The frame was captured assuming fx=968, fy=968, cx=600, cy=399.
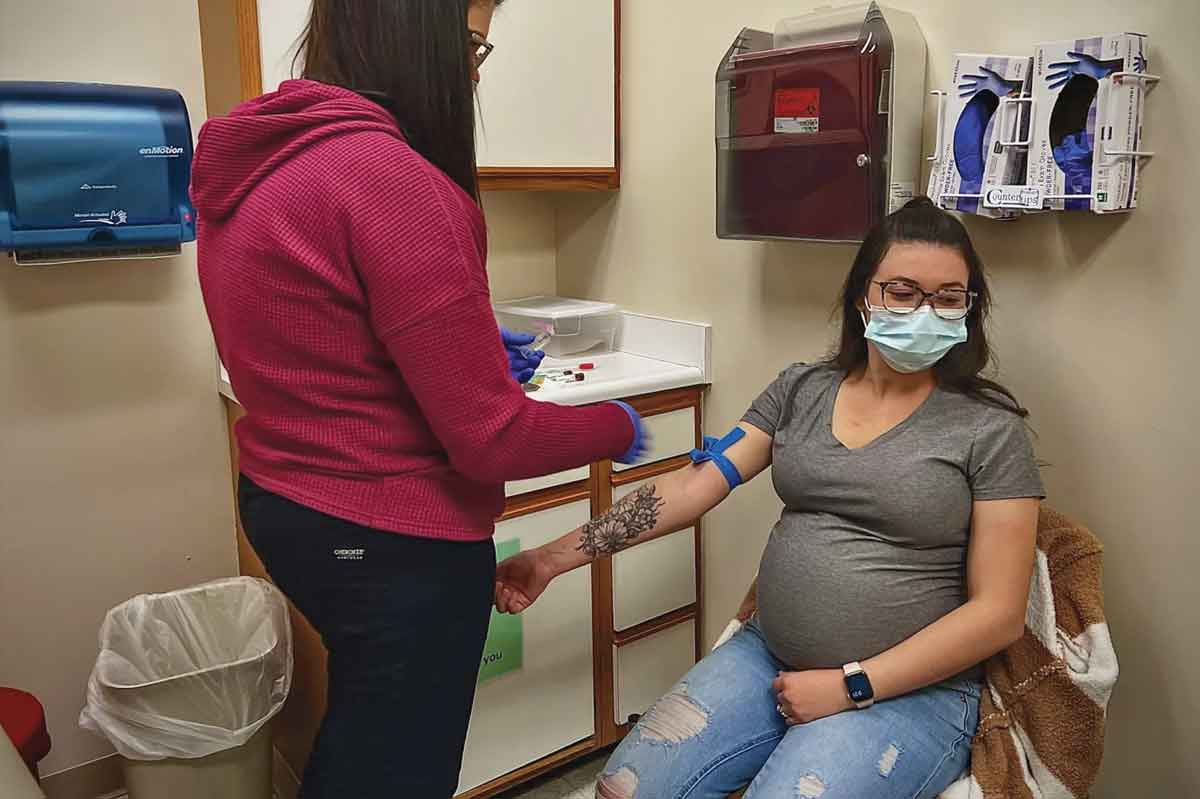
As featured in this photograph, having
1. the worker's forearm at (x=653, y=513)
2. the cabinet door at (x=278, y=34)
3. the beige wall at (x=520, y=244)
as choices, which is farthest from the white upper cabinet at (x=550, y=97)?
the worker's forearm at (x=653, y=513)

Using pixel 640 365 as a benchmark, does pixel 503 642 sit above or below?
below

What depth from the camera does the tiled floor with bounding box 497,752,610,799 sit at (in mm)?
2143

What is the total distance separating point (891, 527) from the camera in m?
1.42

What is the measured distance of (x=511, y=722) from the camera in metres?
2.06

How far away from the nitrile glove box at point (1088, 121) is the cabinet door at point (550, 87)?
3.46 feet

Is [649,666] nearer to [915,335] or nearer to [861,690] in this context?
[861,690]

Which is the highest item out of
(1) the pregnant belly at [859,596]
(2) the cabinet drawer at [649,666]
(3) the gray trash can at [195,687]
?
(1) the pregnant belly at [859,596]

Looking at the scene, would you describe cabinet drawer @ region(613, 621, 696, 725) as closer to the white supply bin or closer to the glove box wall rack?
the white supply bin

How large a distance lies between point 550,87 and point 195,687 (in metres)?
1.46

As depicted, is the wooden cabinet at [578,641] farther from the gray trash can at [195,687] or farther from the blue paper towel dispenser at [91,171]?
the blue paper towel dispenser at [91,171]

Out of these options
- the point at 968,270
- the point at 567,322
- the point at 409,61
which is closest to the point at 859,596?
the point at 968,270

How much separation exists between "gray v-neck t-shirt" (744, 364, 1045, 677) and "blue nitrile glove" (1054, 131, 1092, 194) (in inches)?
14.2

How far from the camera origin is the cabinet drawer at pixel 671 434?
85.9 inches

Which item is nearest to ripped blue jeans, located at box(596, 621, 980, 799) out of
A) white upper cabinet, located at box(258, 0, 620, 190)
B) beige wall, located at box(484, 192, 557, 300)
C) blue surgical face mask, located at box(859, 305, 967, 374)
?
blue surgical face mask, located at box(859, 305, 967, 374)
